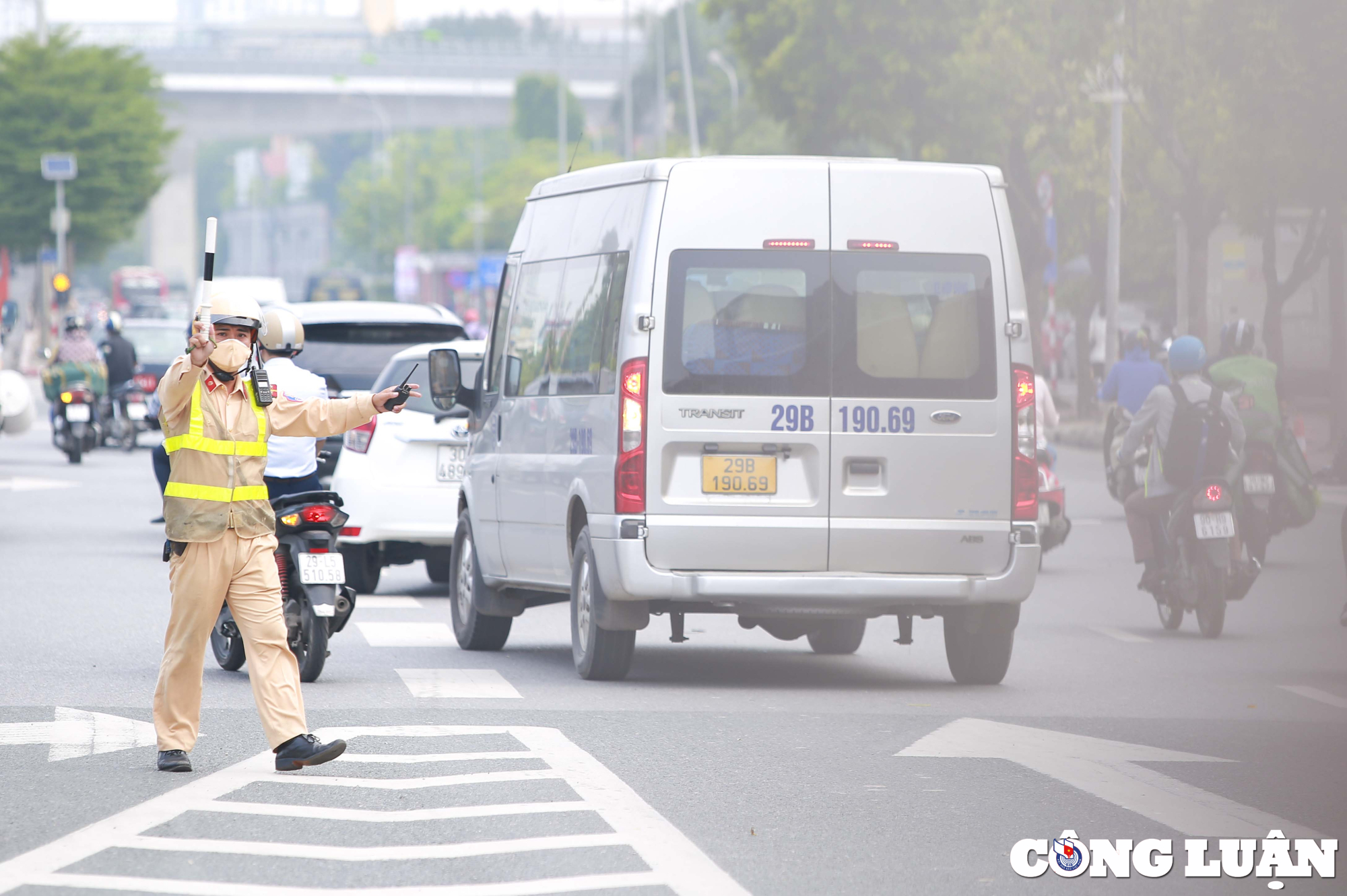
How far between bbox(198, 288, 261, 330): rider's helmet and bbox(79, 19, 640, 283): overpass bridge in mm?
79811

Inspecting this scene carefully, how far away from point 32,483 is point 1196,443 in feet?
51.0

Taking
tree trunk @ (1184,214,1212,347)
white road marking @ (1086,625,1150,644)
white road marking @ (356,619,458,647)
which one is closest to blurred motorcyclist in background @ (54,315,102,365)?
tree trunk @ (1184,214,1212,347)

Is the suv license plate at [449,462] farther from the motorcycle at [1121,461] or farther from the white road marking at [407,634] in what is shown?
the motorcycle at [1121,461]

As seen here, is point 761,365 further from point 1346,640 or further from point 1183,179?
point 1183,179

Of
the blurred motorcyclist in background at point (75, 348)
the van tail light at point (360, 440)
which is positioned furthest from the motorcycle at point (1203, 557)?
the blurred motorcyclist in background at point (75, 348)

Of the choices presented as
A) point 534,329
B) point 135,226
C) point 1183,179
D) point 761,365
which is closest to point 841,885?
point 761,365

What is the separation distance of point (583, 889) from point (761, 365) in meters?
4.70

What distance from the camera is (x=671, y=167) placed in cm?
1058

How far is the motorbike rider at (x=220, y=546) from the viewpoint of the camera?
314 inches

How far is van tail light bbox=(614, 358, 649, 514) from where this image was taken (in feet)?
34.1

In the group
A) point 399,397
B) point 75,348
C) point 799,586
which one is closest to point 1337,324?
point 75,348

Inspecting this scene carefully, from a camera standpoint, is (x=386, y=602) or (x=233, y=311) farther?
(x=386, y=602)

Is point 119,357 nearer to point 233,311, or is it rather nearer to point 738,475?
point 738,475

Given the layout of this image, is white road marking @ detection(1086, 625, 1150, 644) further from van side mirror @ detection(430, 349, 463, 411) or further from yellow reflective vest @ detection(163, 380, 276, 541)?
yellow reflective vest @ detection(163, 380, 276, 541)
